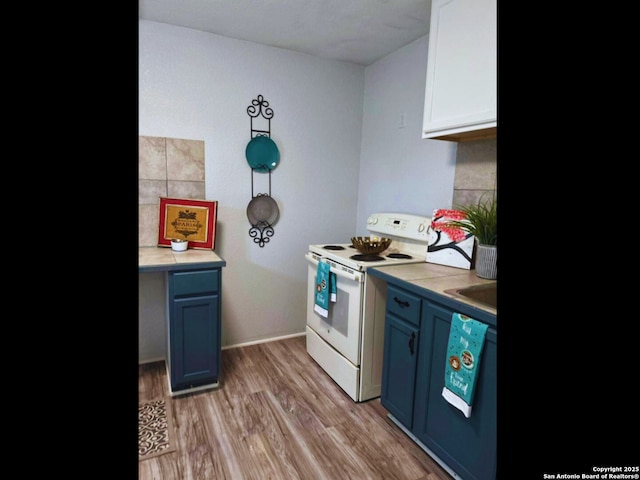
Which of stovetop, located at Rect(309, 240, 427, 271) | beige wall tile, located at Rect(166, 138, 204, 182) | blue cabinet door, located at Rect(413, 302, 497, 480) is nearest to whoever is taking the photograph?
blue cabinet door, located at Rect(413, 302, 497, 480)

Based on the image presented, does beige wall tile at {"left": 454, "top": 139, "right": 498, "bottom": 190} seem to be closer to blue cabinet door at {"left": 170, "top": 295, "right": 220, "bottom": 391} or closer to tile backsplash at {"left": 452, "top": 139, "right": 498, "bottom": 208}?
tile backsplash at {"left": 452, "top": 139, "right": 498, "bottom": 208}

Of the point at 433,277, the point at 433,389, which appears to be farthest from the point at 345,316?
the point at 433,389

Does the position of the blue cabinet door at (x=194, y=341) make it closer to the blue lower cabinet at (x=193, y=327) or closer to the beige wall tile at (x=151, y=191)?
the blue lower cabinet at (x=193, y=327)


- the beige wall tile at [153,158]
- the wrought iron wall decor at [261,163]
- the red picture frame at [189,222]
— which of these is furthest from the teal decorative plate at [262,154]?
the beige wall tile at [153,158]

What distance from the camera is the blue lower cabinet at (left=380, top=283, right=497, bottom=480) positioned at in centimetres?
140

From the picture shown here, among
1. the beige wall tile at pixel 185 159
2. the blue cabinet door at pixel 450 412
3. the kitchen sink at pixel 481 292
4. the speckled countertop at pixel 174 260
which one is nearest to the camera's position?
the blue cabinet door at pixel 450 412

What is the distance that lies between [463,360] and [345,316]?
0.88 meters

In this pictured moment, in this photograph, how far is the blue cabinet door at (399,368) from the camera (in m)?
1.79

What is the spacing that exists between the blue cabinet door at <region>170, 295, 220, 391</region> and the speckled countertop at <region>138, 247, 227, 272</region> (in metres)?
0.19

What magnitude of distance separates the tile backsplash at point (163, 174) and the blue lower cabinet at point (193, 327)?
1.99 feet

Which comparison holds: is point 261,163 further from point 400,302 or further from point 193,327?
point 400,302

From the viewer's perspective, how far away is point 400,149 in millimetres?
2746

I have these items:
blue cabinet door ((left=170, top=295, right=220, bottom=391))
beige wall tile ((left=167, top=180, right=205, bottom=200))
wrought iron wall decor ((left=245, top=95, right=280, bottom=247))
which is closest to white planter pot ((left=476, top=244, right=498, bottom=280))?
blue cabinet door ((left=170, top=295, right=220, bottom=391))
